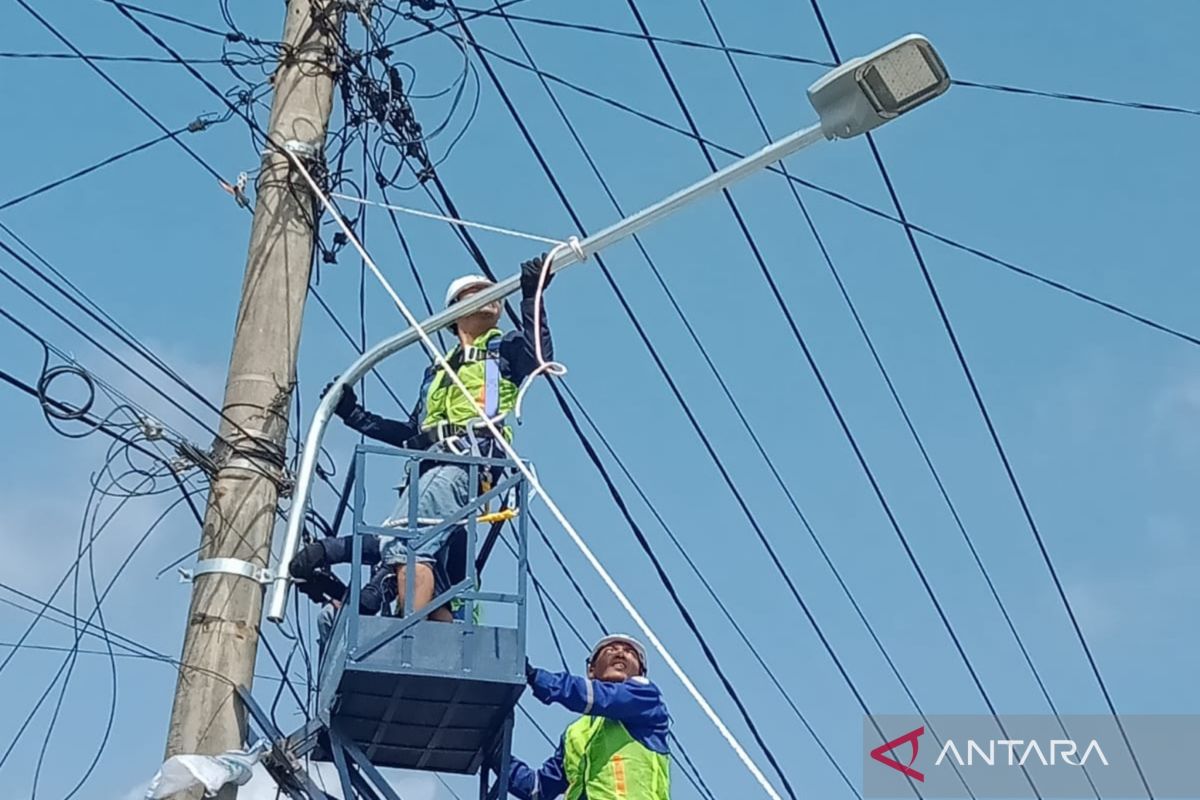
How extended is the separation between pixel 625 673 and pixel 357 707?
4.77ft

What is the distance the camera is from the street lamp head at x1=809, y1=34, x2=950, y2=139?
6.00 metres

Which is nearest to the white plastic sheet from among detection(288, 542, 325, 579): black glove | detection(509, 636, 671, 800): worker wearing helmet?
detection(288, 542, 325, 579): black glove

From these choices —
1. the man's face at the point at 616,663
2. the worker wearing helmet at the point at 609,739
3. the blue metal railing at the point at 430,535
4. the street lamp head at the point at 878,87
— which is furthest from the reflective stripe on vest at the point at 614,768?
the street lamp head at the point at 878,87

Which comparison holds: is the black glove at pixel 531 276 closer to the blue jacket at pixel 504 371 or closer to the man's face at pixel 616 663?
the blue jacket at pixel 504 371

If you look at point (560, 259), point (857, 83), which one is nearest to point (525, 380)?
point (560, 259)

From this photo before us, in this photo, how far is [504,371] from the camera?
7.35 m

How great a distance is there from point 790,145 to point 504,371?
1.71 meters

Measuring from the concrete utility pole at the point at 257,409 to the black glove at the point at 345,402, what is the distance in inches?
8.2

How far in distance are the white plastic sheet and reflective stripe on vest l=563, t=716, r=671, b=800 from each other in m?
1.62

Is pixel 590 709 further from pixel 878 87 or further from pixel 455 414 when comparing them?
pixel 878 87

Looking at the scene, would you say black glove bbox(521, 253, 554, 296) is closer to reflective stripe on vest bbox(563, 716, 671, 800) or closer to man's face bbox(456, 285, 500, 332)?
man's face bbox(456, 285, 500, 332)

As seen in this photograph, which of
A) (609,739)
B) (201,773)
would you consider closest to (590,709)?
(609,739)

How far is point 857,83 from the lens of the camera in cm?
609

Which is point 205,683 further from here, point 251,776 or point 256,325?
point 256,325
